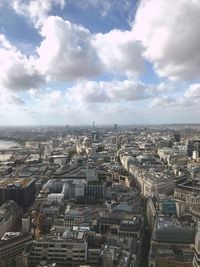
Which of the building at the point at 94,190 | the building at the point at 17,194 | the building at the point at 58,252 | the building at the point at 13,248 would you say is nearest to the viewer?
the building at the point at 13,248

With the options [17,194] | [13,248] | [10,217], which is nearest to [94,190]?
[17,194]

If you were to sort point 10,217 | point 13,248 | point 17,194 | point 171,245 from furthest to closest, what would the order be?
A: 1. point 17,194
2. point 10,217
3. point 171,245
4. point 13,248

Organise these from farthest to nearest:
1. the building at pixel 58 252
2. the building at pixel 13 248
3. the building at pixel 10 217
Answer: the building at pixel 10 217
the building at pixel 58 252
the building at pixel 13 248

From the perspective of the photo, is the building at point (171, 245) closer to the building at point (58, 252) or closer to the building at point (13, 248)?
the building at point (58, 252)

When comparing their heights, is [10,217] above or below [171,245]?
above

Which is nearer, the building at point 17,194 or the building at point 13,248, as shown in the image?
the building at point 13,248

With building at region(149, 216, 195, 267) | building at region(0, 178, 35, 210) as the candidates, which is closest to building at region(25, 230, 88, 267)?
building at region(149, 216, 195, 267)

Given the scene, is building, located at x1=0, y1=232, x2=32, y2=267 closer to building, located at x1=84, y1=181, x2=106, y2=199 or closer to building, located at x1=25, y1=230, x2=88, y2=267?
building, located at x1=25, y1=230, x2=88, y2=267

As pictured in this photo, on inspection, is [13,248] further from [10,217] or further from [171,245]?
[171,245]

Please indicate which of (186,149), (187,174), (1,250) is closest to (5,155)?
(186,149)

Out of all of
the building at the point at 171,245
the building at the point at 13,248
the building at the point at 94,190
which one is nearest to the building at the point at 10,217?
the building at the point at 13,248

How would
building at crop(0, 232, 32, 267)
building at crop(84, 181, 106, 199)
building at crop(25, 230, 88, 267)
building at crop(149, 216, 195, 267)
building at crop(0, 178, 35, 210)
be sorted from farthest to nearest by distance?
building at crop(84, 181, 106, 199)
building at crop(0, 178, 35, 210)
building at crop(25, 230, 88, 267)
building at crop(0, 232, 32, 267)
building at crop(149, 216, 195, 267)

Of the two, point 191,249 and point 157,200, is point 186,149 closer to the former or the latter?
point 157,200
